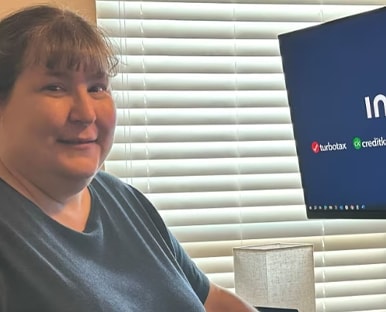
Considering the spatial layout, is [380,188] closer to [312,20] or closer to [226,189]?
[226,189]

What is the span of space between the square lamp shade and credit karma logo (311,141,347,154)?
236mm

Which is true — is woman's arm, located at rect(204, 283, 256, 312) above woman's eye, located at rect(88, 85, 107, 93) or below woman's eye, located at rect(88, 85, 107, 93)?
below

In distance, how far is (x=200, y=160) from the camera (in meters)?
1.78

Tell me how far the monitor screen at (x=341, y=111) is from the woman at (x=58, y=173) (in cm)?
55

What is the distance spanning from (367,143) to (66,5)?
2.71ft

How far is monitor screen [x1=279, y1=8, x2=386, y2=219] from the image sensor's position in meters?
1.41

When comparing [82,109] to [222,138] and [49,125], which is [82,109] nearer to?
[49,125]

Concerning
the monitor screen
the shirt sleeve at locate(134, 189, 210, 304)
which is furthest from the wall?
the shirt sleeve at locate(134, 189, 210, 304)

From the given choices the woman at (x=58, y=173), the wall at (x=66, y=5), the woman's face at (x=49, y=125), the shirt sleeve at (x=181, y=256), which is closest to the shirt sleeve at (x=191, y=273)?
the shirt sleeve at (x=181, y=256)

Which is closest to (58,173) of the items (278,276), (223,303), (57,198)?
(57,198)

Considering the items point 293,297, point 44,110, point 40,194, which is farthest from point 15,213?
point 293,297

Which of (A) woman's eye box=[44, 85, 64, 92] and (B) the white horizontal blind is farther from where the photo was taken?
(B) the white horizontal blind

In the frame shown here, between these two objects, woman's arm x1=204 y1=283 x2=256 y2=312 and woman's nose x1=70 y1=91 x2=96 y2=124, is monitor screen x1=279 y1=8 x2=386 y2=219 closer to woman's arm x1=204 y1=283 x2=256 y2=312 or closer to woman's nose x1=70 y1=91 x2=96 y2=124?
woman's arm x1=204 y1=283 x2=256 y2=312

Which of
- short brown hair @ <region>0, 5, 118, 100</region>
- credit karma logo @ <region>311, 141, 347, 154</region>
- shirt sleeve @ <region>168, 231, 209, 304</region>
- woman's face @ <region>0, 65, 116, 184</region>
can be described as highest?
short brown hair @ <region>0, 5, 118, 100</region>
